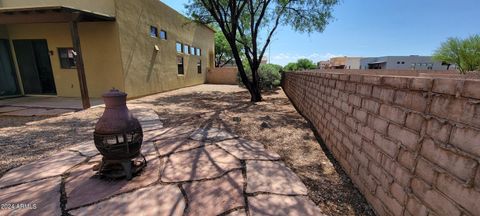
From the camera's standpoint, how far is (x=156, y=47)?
10172 millimetres

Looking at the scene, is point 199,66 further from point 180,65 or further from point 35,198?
point 35,198

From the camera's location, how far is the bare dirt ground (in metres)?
2.29

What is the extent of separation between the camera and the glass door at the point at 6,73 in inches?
328

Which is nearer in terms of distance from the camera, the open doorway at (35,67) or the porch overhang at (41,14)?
the porch overhang at (41,14)

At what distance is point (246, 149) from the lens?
3.40m

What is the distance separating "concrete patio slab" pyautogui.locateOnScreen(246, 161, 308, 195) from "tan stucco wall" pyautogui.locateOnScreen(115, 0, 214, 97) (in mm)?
7181

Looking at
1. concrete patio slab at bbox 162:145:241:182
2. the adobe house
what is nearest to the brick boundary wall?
concrete patio slab at bbox 162:145:241:182

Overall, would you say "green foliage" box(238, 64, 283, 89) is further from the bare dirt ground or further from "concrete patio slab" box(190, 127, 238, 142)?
"concrete patio slab" box(190, 127, 238, 142)

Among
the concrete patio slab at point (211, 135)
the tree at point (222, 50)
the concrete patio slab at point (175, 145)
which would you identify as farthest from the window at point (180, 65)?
the tree at point (222, 50)

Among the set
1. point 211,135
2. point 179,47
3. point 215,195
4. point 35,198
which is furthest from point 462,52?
point 35,198

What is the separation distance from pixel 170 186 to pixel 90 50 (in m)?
7.90

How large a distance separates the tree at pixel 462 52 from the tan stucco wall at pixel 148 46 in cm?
1583

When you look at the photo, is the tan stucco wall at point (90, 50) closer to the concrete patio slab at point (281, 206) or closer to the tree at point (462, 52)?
the concrete patio slab at point (281, 206)

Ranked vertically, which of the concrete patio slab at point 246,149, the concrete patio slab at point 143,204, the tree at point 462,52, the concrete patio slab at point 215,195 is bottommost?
the concrete patio slab at point 246,149
